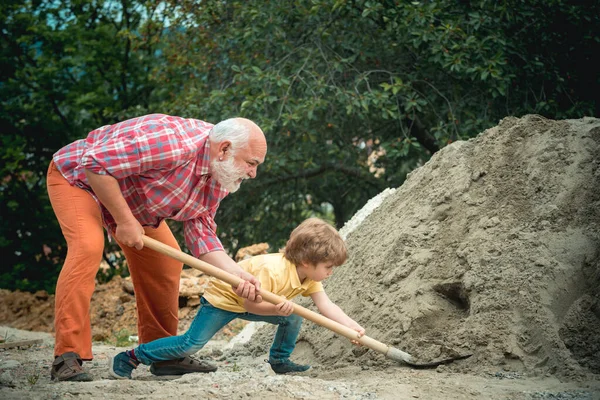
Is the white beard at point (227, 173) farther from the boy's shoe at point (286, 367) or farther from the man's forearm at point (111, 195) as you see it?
the boy's shoe at point (286, 367)

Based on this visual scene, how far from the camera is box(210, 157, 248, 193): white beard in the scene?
12.3ft

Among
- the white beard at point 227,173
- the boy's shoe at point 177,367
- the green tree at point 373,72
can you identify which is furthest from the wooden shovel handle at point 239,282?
the green tree at point 373,72

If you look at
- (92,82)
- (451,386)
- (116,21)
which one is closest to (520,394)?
(451,386)

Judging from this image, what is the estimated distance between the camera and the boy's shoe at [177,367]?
4172mm

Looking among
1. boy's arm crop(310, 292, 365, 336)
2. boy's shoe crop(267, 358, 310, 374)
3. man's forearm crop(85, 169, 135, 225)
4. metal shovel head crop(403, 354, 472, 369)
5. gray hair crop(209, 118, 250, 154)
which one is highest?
gray hair crop(209, 118, 250, 154)

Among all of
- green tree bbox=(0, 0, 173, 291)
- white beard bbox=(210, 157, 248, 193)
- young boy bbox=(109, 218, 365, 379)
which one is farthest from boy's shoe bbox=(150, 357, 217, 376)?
green tree bbox=(0, 0, 173, 291)

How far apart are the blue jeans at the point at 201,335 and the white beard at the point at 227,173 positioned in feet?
2.25

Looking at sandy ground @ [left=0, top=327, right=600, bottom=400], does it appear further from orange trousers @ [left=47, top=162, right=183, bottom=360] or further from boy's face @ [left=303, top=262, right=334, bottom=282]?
boy's face @ [left=303, top=262, right=334, bottom=282]

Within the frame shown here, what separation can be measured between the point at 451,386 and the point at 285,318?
104 cm

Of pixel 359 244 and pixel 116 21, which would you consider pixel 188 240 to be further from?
pixel 116 21

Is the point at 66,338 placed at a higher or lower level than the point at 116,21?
lower

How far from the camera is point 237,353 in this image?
17.1 feet

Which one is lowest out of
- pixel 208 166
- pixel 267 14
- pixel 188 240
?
pixel 188 240

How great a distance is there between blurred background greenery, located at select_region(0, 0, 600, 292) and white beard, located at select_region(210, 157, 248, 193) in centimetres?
378
